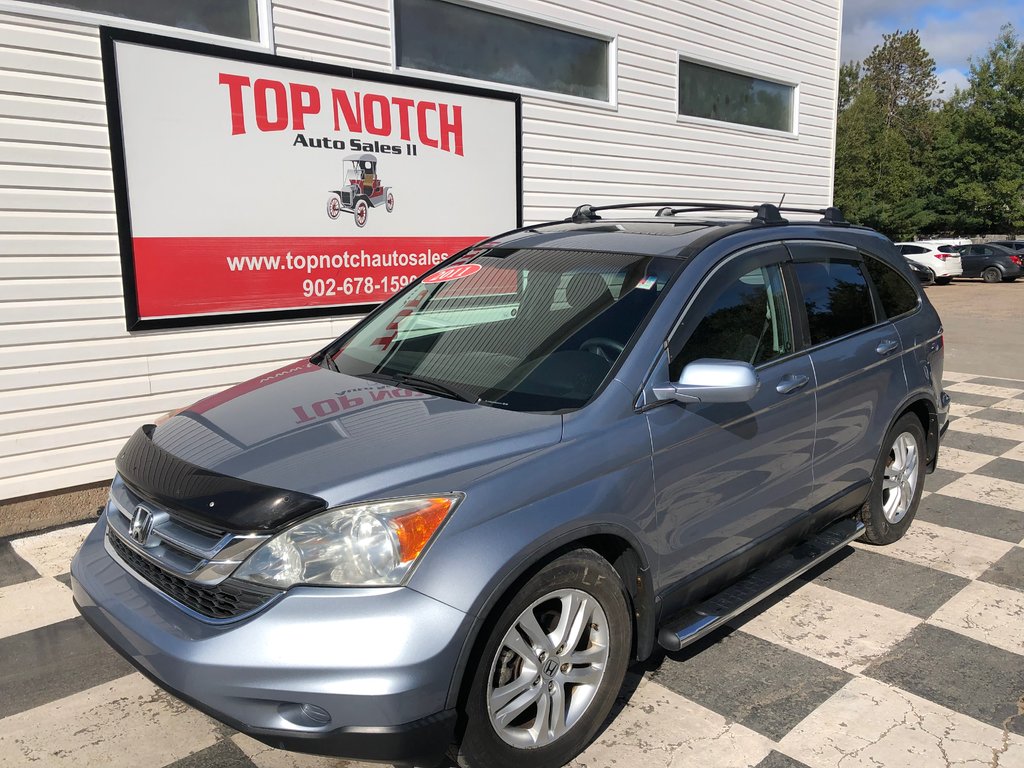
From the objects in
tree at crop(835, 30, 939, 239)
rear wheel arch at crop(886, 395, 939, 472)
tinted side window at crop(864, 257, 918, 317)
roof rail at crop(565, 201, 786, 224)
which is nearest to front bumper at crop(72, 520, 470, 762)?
roof rail at crop(565, 201, 786, 224)

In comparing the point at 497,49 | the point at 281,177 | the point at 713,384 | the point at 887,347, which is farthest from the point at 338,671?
the point at 497,49

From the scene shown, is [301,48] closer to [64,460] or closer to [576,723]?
[64,460]

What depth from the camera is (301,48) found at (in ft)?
19.6

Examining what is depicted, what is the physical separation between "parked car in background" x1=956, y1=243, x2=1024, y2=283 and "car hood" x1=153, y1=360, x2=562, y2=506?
30.6 m

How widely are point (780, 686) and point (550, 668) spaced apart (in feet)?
3.83

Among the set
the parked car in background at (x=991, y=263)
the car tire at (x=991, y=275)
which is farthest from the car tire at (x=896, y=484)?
the car tire at (x=991, y=275)

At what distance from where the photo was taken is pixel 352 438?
2.62m

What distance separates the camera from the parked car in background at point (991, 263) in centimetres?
2878

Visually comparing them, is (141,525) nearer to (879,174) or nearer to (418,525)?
(418,525)

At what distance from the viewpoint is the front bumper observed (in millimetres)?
2143

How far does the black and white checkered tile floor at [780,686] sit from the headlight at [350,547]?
87 cm

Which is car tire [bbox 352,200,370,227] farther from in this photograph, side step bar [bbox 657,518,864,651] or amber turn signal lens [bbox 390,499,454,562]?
amber turn signal lens [bbox 390,499,454,562]

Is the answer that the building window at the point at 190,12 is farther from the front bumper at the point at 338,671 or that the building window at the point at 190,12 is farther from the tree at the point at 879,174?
the tree at the point at 879,174

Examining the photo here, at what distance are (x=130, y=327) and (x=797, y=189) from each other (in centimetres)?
921
